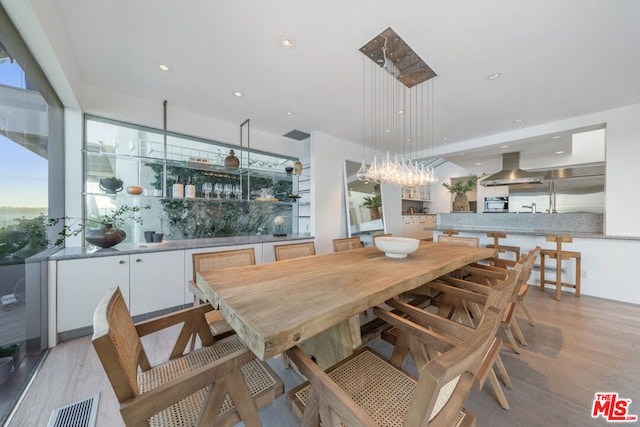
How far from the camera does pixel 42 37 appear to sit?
5.00 feet

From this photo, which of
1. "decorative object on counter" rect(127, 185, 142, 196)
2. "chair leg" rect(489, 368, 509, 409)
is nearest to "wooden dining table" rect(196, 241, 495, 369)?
"chair leg" rect(489, 368, 509, 409)

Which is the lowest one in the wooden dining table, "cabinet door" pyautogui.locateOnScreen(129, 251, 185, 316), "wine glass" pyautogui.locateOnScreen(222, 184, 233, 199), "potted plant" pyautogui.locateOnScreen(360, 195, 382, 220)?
"cabinet door" pyautogui.locateOnScreen(129, 251, 185, 316)

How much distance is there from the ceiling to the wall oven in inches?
138

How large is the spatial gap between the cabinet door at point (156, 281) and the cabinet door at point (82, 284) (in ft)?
0.36

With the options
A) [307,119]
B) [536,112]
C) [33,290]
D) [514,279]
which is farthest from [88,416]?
[536,112]

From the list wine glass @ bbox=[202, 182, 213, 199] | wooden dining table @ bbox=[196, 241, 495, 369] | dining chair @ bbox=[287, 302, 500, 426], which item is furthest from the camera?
wine glass @ bbox=[202, 182, 213, 199]

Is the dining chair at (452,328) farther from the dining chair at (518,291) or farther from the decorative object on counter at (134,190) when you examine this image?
the decorative object on counter at (134,190)

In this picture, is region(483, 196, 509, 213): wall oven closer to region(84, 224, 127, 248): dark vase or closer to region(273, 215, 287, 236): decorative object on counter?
region(273, 215, 287, 236): decorative object on counter

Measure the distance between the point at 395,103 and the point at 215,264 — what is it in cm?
287

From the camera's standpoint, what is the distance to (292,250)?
238 cm

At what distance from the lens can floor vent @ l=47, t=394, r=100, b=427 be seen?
50.3 inches

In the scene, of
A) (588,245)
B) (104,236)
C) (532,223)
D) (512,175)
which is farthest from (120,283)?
(512,175)

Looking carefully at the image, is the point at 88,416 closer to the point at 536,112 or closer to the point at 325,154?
the point at 325,154

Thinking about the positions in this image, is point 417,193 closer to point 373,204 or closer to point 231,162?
point 373,204
